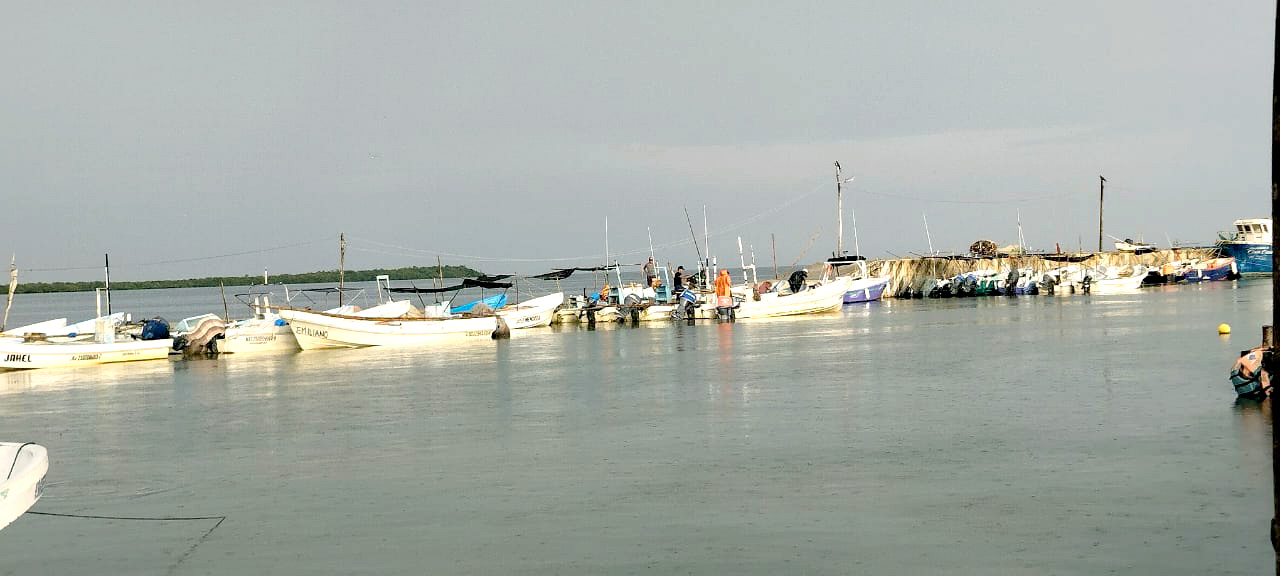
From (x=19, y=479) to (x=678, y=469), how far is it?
839 cm

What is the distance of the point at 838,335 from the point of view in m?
46.6

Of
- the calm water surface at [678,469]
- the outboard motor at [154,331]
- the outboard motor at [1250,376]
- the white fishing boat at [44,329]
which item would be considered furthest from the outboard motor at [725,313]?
the outboard motor at [1250,376]

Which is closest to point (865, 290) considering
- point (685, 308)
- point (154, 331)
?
point (685, 308)

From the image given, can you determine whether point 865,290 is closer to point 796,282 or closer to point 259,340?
point 796,282

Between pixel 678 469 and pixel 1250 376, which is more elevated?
pixel 1250 376

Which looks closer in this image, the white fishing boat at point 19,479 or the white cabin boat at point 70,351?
the white fishing boat at point 19,479

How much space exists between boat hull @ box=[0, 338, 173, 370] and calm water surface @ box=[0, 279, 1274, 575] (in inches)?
339

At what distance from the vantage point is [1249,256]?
314 ft

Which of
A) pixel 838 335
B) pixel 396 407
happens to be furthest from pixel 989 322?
pixel 396 407

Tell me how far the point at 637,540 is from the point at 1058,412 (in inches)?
435

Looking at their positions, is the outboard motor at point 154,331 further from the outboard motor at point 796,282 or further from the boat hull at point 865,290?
the boat hull at point 865,290

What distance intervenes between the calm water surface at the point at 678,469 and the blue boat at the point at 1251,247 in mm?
69202

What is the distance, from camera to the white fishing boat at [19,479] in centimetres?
973

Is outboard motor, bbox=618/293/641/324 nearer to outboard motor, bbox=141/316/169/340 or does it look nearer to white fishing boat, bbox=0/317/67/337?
outboard motor, bbox=141/316/169/340
